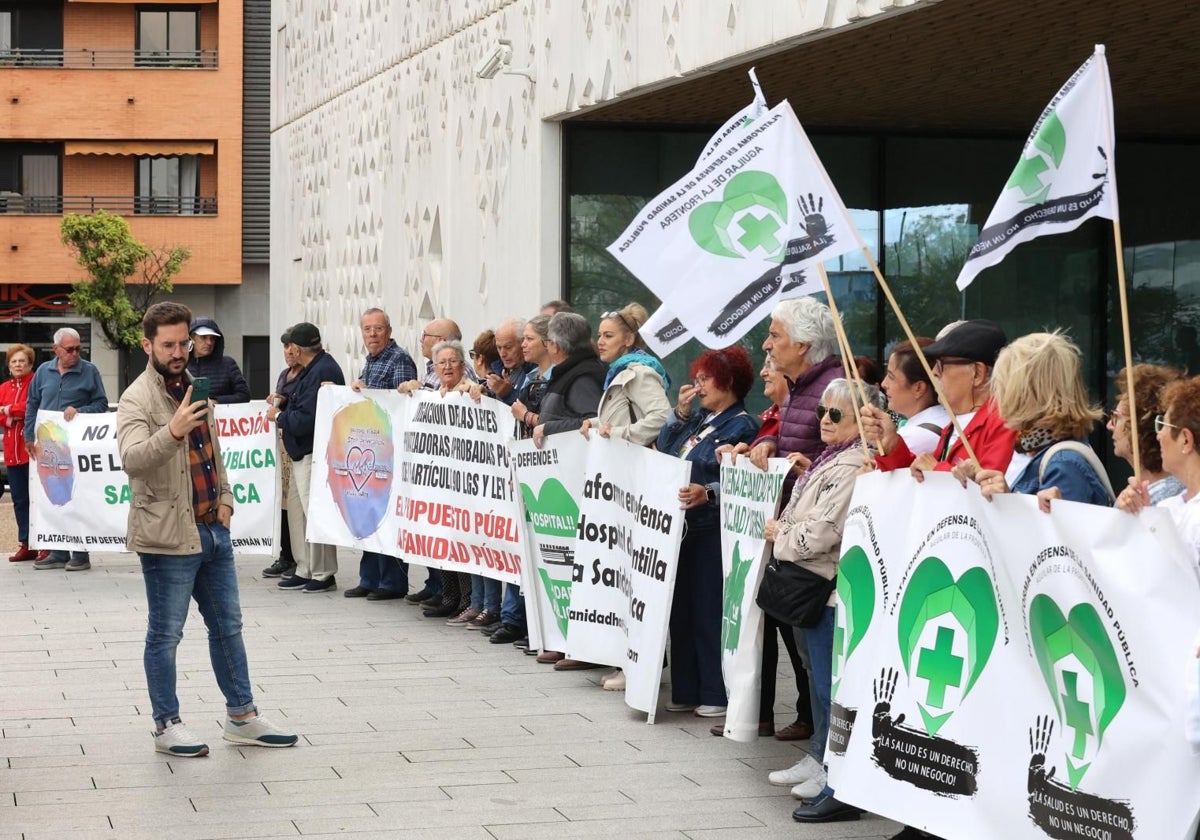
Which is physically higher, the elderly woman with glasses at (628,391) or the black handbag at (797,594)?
the elderly woman with glasses at (628,391)

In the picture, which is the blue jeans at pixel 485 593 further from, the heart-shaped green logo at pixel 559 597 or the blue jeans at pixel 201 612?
the blue jeans at pixel 201 612

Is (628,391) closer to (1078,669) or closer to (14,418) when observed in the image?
(1078,669)

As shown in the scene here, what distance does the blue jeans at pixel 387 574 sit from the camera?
13.8 meters

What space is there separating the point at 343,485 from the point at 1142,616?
9398 millimetres

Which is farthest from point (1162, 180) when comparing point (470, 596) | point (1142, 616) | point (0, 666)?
point (1142, 616)

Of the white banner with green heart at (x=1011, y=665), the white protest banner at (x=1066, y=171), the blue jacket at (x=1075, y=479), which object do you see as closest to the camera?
the white banner with green heart at (x=1011, y=665)

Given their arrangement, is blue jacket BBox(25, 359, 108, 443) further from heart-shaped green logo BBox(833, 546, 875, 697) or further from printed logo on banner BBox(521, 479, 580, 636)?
heart-shaped green logo BBox(833, 546, 875, 697)

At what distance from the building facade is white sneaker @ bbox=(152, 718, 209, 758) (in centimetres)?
524

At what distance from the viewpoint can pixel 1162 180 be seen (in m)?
16.0

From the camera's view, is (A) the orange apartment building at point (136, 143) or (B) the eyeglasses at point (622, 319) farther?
(A) the orange apartment building at point (136, 143)

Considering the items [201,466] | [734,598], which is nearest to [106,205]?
[201,466]

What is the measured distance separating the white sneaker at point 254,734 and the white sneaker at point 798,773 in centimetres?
234

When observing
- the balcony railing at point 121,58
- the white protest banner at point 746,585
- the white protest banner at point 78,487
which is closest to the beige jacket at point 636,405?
the white protest banner at point 746,585

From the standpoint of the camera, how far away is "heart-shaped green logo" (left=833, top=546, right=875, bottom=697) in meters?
6.53
